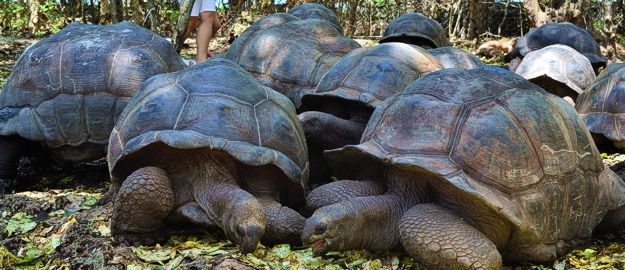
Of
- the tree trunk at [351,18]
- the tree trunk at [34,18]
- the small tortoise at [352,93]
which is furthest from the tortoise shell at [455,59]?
the tree trunk at [34,18]

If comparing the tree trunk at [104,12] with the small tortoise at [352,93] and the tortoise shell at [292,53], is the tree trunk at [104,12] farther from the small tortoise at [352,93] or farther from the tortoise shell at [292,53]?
the small tortoise at [352,93]

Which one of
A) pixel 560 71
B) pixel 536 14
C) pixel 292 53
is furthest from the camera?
pixel 536 14

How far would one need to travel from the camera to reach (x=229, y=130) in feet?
10.0

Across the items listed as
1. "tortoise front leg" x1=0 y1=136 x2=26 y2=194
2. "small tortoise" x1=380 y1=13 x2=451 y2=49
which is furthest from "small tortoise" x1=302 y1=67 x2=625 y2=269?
"small tortoise" x1=380 y1=13 x2=451 y2=49

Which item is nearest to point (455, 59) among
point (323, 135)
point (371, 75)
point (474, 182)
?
point (371, 75)

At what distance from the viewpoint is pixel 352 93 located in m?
4.38

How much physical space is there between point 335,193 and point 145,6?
1155cm

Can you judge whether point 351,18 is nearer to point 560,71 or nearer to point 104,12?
point 104,12

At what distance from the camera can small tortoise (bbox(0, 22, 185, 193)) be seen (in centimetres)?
420

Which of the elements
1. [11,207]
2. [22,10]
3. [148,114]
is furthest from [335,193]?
[22,10]

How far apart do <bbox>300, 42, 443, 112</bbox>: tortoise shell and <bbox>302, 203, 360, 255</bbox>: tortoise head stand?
1633 millimetres

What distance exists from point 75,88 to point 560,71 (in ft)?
16.5

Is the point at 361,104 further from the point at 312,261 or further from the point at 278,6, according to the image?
the point at 278,6

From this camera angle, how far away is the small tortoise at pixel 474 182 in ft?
8.78
